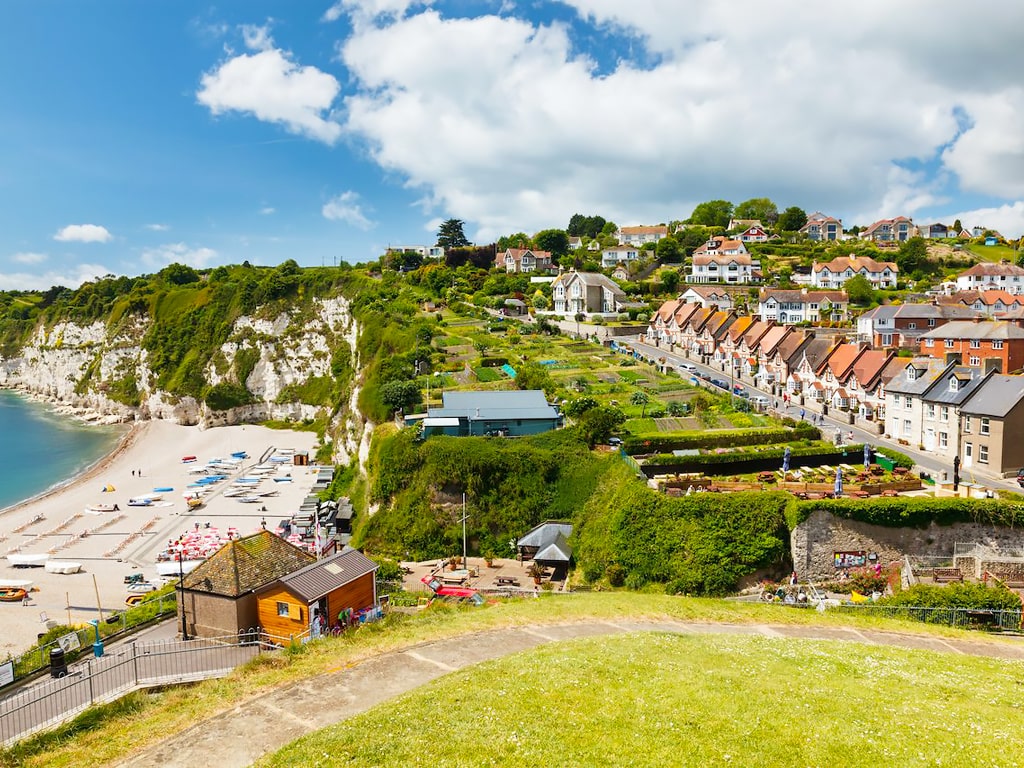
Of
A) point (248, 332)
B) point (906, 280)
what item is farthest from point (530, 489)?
point (906, 280)

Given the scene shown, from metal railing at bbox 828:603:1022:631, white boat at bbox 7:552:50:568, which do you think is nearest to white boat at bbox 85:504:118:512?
white boat at bbox 7:552:50:568

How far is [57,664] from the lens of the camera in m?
18.6

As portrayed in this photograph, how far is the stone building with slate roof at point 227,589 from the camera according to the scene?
21516 mm

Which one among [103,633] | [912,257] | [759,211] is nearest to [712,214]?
[759,211]

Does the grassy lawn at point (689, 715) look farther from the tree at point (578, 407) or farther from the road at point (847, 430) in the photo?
the tree at point (578, 407)

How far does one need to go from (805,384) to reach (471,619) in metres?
47.1

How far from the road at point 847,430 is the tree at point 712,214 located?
63237mm

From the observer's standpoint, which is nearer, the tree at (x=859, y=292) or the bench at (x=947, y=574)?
Answer: the bench at (x=947, y=574)

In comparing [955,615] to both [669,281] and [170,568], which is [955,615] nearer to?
[170,568]

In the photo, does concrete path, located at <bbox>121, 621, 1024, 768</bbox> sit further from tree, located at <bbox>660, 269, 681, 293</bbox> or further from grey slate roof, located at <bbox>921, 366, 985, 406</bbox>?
tree, located at <bbox>660, 269, 681, 293</bbox>

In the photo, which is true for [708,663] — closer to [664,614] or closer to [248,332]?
[664,614]

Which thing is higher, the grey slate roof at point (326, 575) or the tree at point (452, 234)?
the tree at point (452, 234)

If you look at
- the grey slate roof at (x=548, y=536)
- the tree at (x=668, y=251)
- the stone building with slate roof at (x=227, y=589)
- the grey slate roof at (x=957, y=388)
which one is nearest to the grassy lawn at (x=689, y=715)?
the stone building with slate roof at (x=227, y=589)

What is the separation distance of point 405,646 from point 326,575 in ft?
19.2
